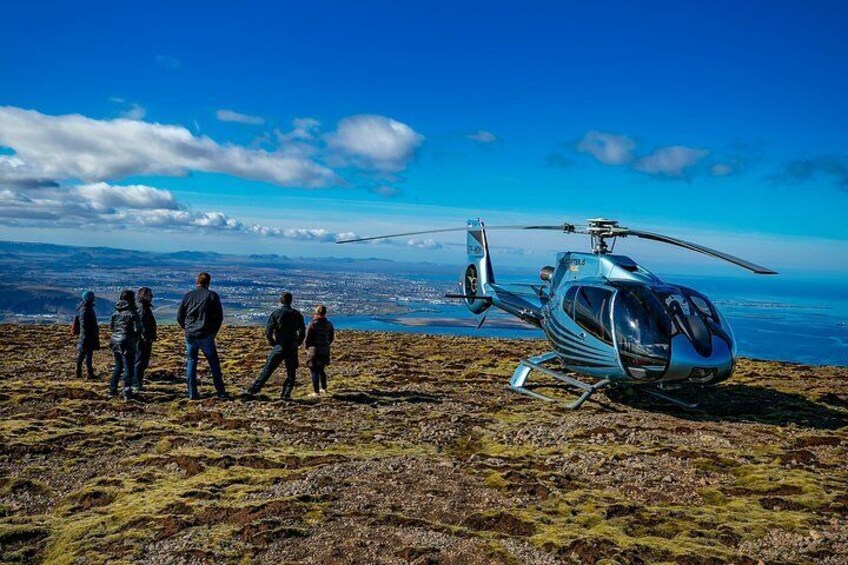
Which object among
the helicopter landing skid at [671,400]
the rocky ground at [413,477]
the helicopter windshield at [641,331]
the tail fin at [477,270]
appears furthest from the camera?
the tail fin at [477,270]

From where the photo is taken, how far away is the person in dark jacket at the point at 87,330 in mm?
16859

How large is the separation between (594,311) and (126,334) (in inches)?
503

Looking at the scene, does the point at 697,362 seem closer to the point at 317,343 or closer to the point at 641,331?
the point at 641,331

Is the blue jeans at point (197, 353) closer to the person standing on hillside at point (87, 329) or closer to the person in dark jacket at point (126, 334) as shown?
the person in dark jacket at point (126, 334)

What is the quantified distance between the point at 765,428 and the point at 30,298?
20523cm

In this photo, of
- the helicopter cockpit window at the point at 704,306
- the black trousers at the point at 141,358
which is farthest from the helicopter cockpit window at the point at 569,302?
the black trousers at the point at 141,358

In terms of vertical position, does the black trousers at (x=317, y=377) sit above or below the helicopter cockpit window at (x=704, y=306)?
below

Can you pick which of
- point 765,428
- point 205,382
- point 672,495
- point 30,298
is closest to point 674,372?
point 765,428

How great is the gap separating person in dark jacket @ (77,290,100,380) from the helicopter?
350 inches

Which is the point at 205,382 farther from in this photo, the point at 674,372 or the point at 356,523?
the point at 674,372

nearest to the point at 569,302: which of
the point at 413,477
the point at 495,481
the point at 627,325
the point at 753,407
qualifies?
the point at 627,325

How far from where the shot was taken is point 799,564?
6.48m

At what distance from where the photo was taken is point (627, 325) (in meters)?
13.3

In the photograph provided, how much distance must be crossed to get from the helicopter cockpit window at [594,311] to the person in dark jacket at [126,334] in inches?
484
